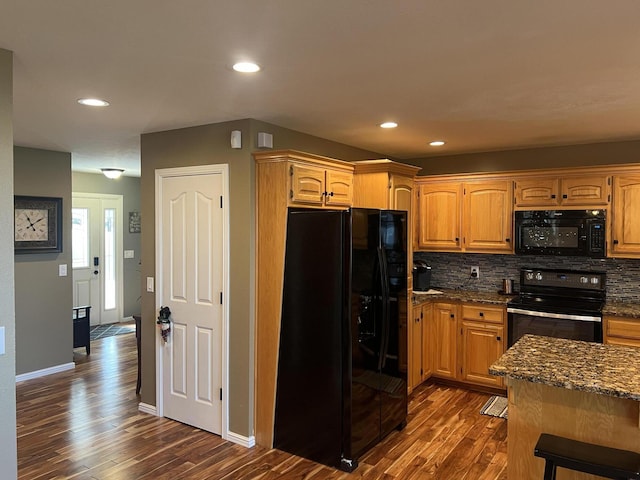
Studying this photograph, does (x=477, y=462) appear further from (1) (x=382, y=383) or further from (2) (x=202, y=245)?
(2) (x=202, y=245)

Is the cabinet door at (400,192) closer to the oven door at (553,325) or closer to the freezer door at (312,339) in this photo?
the freezer door at (312,339)

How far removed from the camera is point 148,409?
4.24 meters

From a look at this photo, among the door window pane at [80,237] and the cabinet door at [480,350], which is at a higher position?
the door window pane at [80,237]

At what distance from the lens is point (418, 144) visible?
15.4 ft

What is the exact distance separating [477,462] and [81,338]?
15.9 feet

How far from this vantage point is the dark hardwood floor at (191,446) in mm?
3236

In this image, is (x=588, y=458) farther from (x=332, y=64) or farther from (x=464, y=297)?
(x=464, y=297)

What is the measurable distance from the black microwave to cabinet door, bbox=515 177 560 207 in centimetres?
8

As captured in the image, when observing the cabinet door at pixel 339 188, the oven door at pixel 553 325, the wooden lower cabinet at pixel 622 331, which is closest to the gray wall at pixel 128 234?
the cabinet door at pixel 339 188

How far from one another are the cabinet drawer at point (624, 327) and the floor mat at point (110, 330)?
247 inches

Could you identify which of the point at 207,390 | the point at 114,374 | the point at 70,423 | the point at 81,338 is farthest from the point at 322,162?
the point at 81,338

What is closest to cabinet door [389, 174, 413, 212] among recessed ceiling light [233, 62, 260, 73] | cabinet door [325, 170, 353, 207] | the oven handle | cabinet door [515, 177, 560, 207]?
cabinet door [325, 170, 353, 207]

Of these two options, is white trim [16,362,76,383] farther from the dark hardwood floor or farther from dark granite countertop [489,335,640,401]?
dark granite countertop [489,335,640,401]

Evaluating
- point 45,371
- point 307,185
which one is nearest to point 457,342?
point 307,185
